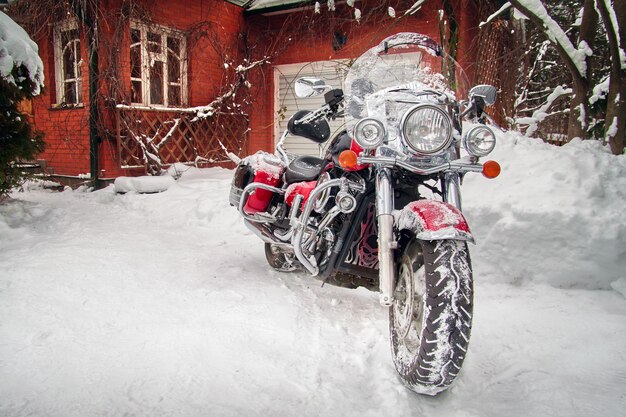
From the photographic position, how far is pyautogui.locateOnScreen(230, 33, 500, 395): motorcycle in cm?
186

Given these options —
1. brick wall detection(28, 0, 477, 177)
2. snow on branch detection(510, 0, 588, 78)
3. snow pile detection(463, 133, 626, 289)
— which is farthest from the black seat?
brick wall detection(28, 0, 477, 177)

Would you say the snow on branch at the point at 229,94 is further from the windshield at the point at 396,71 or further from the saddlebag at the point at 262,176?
the windshield at the point at 396,71

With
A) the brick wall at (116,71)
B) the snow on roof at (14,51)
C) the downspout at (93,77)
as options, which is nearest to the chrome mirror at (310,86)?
the snow on roof at (14,51)

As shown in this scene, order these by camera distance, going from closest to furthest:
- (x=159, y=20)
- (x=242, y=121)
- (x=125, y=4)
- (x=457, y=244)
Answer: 1. (x=457, y=244)
2. (x=125, y=4)
3. (x=159, y=20)
4. (x=242, y=121)

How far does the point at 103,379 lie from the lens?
79.0 inches

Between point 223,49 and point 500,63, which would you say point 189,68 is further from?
point 500,63

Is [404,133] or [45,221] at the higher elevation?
[404,133]

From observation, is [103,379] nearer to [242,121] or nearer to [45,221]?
[45,221]

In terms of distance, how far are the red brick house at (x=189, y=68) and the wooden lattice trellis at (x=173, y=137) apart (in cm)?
2

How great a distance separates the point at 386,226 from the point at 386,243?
0.08 meters

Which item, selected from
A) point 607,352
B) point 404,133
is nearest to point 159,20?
point 404,133

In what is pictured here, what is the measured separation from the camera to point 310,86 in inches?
101

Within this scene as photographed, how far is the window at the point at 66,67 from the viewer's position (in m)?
8.30

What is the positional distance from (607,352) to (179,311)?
98.5 inches
